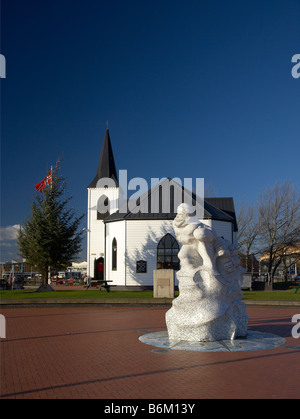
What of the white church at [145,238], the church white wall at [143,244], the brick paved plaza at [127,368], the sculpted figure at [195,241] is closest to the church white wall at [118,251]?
the white church at [145,238]

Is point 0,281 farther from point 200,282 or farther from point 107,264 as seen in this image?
point 200,282

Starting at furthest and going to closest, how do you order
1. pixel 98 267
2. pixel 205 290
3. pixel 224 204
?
1. pixel 98 267
2. pixel 224 204
3. pixel 205 290

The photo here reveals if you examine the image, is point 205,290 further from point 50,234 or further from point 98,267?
point 98,267

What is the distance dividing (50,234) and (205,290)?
2055cm

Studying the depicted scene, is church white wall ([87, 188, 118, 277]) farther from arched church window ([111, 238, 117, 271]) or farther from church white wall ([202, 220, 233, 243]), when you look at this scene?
church white wall ([202, 220, 233, 243])

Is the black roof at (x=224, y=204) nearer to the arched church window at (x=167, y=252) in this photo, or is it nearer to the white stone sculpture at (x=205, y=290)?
the arched church window at (x=167, y=252)

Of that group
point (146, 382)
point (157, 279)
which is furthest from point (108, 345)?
point (157, 279)

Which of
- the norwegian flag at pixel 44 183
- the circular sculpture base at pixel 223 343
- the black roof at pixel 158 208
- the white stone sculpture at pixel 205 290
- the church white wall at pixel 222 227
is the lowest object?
the circular sculpture base at pixel 223 343

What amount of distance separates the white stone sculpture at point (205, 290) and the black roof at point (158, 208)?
72.8 feet

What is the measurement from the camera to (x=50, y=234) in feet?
94.0

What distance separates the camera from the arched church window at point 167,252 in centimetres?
3272

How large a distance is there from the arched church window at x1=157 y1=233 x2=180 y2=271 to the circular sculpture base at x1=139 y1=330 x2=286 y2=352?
A: 71.2 feet

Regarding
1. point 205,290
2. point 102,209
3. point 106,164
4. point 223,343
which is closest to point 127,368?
point 223,343
